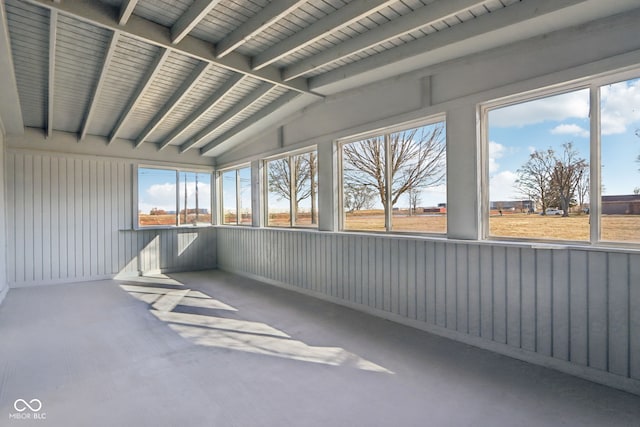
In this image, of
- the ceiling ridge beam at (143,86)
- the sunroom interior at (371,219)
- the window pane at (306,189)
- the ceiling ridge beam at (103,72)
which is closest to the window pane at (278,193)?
the window pane at (306,189)

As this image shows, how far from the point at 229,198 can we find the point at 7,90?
4.58 meters

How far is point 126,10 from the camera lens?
3055 millimetres

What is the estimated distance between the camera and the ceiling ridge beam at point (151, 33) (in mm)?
3047

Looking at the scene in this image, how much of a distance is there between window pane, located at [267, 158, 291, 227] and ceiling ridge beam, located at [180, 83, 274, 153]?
3.98 ft

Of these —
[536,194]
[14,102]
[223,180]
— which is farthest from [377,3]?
[223,180]

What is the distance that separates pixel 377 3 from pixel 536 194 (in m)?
2.29

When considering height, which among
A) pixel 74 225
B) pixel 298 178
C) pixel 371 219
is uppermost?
pixel 298 178

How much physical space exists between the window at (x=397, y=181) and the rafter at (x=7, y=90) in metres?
3.82

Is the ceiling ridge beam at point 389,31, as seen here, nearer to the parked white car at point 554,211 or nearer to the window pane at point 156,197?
the parked white car at point 554,211

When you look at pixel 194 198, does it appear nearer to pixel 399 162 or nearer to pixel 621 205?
pixel 399 162

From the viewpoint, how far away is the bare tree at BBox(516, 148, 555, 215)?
3.20 meters

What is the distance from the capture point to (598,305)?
8.89 ft

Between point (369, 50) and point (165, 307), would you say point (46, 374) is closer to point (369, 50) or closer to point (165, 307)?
point (165, 307)

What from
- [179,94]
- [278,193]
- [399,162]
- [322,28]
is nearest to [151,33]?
[179,94]
